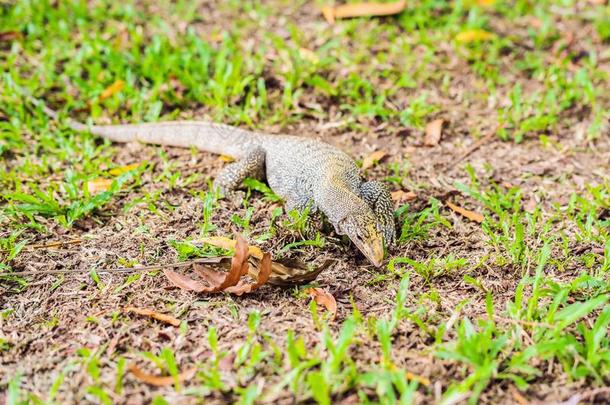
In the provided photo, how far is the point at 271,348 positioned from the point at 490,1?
6.29 m

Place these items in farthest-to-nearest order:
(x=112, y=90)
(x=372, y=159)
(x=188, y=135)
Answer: (x=112, y=90) → (x=188, y=135) → (x=372, y=159)

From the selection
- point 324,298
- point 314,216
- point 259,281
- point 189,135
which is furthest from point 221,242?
point 189,135

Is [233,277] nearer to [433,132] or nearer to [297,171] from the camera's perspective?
[297,171]

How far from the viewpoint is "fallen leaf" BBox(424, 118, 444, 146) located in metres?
6.73

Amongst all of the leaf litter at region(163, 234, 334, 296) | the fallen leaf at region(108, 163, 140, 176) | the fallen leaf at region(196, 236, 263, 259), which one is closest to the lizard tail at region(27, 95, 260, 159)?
the fallen leaf at region(108, 163, 140, 176)

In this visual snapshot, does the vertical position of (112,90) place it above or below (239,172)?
above

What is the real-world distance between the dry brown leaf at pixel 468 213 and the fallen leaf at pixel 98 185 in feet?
9.76

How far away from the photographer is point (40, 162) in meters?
6.39

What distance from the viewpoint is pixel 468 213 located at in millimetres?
5625

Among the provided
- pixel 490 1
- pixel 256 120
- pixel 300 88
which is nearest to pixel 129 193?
pixel 256 120

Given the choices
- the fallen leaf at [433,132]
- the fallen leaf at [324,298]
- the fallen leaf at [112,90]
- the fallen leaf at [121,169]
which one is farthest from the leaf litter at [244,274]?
the fallen leaf at [112,90]

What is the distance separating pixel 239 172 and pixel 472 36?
3.57 m

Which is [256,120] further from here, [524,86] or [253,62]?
[524,86]

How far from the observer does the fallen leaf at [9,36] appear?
7913 millimetres
